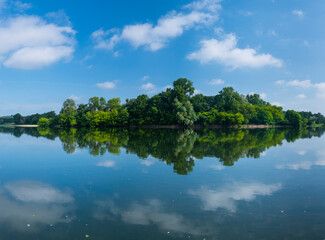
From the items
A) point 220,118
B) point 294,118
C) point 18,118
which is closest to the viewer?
point 220,118

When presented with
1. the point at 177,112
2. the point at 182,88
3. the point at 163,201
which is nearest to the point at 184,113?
the point at 177,112

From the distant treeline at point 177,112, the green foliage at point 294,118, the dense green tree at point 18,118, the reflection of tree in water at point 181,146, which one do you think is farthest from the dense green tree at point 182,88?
the dense green tree at point 18,118

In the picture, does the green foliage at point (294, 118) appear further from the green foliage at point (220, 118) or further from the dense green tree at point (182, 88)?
the dense green tree at point (182, 88)

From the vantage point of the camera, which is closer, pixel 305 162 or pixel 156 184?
pixel 156 184

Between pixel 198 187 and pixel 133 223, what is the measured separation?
379cm

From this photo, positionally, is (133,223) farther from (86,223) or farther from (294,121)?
(294,121)

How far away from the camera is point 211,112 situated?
7769cm

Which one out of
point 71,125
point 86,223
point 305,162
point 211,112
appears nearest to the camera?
point 86,223

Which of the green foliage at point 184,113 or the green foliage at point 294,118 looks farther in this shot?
the green foliage at point 294,118

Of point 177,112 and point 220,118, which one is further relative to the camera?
point 220,118

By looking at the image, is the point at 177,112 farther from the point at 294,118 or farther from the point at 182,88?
the point at 294,118

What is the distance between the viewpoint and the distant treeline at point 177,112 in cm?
7456

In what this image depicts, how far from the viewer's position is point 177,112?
226 ft

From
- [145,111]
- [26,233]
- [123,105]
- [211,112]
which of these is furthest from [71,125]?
[26,233]
